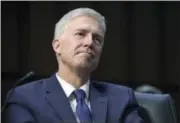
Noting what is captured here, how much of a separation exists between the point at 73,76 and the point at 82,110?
141 millimetres

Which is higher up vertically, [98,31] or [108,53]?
[98,31]

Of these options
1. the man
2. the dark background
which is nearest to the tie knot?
the man

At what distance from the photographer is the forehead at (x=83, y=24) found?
132cm

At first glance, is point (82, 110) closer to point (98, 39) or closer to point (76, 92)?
point (76, 92)

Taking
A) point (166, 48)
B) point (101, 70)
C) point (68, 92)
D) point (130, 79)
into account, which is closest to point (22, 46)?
point (101, 70)

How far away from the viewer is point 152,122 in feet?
4.64

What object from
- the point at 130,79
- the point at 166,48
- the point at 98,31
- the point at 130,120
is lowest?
the point at 130,79

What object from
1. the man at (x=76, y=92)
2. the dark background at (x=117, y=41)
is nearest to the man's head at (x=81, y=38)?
the man at (x=76, y=92)

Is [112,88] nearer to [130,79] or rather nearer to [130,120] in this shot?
[130,120]

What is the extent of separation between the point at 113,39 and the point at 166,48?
1.10 feet

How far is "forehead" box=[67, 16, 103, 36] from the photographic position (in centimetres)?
132

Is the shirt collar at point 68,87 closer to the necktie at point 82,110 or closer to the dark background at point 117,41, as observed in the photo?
the necktie at point 82,110

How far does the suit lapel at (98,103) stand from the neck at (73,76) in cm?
4

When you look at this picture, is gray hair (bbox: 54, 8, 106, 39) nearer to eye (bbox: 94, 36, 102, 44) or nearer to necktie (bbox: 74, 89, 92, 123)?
eye (bbox: 94, 36, 102, 44)
